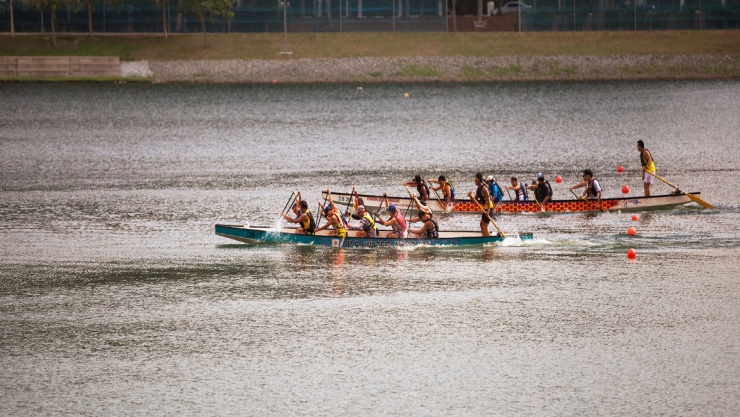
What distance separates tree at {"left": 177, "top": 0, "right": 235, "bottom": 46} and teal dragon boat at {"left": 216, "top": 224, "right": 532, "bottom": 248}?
253ft

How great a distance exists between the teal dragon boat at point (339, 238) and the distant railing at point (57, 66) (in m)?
74.7

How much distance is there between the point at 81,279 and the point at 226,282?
4003 millimetres

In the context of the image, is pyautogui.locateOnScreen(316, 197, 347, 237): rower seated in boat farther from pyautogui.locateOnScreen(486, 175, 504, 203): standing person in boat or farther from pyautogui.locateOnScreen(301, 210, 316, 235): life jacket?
pyautogui.locateOnScreen(486, 175, 504, 203): standing person in boat

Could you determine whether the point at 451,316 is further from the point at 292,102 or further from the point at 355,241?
the point at 292,102

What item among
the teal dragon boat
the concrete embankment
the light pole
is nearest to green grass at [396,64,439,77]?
the concrete embankment

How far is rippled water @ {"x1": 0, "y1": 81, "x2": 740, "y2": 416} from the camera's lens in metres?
21.9

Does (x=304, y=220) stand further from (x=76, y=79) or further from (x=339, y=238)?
(x=76, y=79)

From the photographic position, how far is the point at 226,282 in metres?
30.4

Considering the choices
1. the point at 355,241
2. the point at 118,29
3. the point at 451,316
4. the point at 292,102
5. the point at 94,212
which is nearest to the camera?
the point at 451,316

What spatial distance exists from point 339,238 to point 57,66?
255 feet

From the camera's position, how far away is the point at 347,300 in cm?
2853

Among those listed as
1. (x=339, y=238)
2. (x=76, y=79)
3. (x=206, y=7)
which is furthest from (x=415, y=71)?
(x=339, y=238)

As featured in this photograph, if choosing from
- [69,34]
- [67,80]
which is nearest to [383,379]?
[67,80]

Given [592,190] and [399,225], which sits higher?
[592,190]
